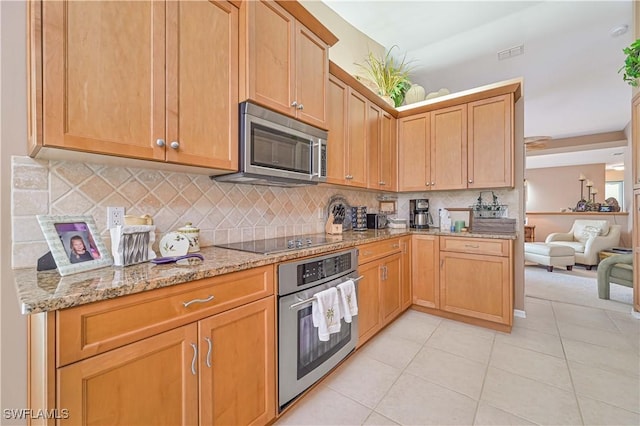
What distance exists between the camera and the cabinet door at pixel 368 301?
215 centimetres

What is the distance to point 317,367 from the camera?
1.68m

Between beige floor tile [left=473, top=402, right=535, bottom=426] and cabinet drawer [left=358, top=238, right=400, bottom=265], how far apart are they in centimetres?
112

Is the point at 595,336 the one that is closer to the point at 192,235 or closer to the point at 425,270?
the point at 425,270

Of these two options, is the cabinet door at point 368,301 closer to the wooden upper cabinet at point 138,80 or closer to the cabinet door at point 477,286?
the cabinet door at point 477,286

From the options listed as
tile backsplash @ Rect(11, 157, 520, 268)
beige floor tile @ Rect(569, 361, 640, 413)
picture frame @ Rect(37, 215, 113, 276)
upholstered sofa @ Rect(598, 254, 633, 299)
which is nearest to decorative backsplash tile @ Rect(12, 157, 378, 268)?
tile backsplash @ Rect(11, 157, 520, 268)

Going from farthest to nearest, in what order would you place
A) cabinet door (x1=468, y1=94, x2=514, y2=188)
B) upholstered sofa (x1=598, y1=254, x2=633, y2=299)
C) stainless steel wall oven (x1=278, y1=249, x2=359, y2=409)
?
upholstered sofa (x1=598, y1=254, x2=633, y2=299)
cabinet door (x1=468, y1=94, x2=514, y2=188)
stainless steel wall oven (x1=278, y1=249, x2=359, y2=409)

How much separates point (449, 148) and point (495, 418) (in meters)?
2.46

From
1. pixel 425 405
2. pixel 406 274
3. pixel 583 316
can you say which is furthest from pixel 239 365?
pixel 583 316

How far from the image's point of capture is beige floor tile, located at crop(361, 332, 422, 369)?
2.08 m

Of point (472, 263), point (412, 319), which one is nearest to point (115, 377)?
point (412, 319)

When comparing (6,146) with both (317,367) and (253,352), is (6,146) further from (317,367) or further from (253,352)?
(317,367)

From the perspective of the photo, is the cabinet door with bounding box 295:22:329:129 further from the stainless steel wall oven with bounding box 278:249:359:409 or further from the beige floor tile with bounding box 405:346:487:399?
the beige floor tile with bounding box 405:346:487:399

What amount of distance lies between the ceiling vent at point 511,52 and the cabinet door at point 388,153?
145 cm

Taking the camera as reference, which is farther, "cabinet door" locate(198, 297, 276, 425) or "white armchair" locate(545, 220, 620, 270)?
"white armchair" locate(545, 220, 620, 270)
